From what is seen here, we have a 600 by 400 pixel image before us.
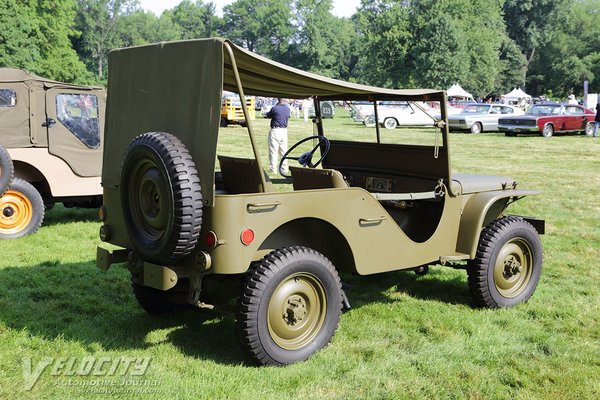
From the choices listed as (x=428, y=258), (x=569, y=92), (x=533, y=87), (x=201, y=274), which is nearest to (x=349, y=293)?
(x=428, y=258)

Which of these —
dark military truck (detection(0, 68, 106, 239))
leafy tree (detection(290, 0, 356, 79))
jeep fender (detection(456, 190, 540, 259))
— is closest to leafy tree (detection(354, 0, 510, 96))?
leafy tree (detection(290, 0, 356, 79))

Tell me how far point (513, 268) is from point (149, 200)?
3.07 m

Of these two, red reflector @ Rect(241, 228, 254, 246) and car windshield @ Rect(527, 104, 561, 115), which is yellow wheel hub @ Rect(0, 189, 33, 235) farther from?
car windshield @ Rect(527, 104, 561, 115)

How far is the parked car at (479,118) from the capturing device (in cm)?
2770

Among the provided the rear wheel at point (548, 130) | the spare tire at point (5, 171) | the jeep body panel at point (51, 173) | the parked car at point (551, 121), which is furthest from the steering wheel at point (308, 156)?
the rear wheel at point (548, 130)

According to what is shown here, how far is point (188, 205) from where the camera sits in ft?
12.2

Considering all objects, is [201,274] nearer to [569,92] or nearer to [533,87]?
[569,92]

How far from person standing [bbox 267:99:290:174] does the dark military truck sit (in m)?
4.48

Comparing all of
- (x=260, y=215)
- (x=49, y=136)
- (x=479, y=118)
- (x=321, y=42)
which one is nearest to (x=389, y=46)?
(x=479, y=118)

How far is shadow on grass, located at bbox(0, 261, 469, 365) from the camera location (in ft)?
15.0

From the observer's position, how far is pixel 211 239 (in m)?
3.84

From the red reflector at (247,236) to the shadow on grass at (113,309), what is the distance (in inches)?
33.6

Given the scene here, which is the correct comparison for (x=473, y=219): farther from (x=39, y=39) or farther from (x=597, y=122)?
(x=39, y=39)

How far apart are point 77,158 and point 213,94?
17.3 ft
